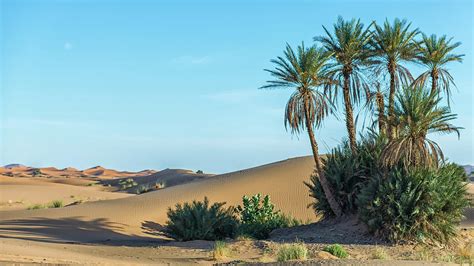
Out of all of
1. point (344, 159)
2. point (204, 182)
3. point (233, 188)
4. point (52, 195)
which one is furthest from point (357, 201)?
point (52, 195)

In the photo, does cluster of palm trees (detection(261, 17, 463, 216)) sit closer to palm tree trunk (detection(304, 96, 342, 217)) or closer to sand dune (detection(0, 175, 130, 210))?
palm tree trunk (detection(304, 96, 342, 217))

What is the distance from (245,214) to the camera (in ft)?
80.7

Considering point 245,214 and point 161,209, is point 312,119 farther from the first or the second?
point 161,209

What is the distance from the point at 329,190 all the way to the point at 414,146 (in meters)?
4.01

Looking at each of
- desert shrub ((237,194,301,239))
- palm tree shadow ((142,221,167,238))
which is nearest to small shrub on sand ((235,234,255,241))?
desert shrub ((237,194,301,239))

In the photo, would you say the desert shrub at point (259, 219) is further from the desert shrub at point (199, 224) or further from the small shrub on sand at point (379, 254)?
the small shrub on sand at point (379, 254)

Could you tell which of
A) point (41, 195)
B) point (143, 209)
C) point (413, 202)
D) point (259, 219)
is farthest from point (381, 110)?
point (41, 195)

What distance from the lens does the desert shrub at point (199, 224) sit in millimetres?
21531

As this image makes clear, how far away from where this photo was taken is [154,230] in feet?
97.2

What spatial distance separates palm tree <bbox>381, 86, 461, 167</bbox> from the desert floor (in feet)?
8.98

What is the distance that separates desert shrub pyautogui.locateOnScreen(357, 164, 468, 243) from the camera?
18688mm

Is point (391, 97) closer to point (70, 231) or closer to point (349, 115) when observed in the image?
point (349, 115)

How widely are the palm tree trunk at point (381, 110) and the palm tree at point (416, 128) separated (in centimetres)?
193

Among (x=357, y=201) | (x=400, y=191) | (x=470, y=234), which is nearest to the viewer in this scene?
(x=400, y=191)
